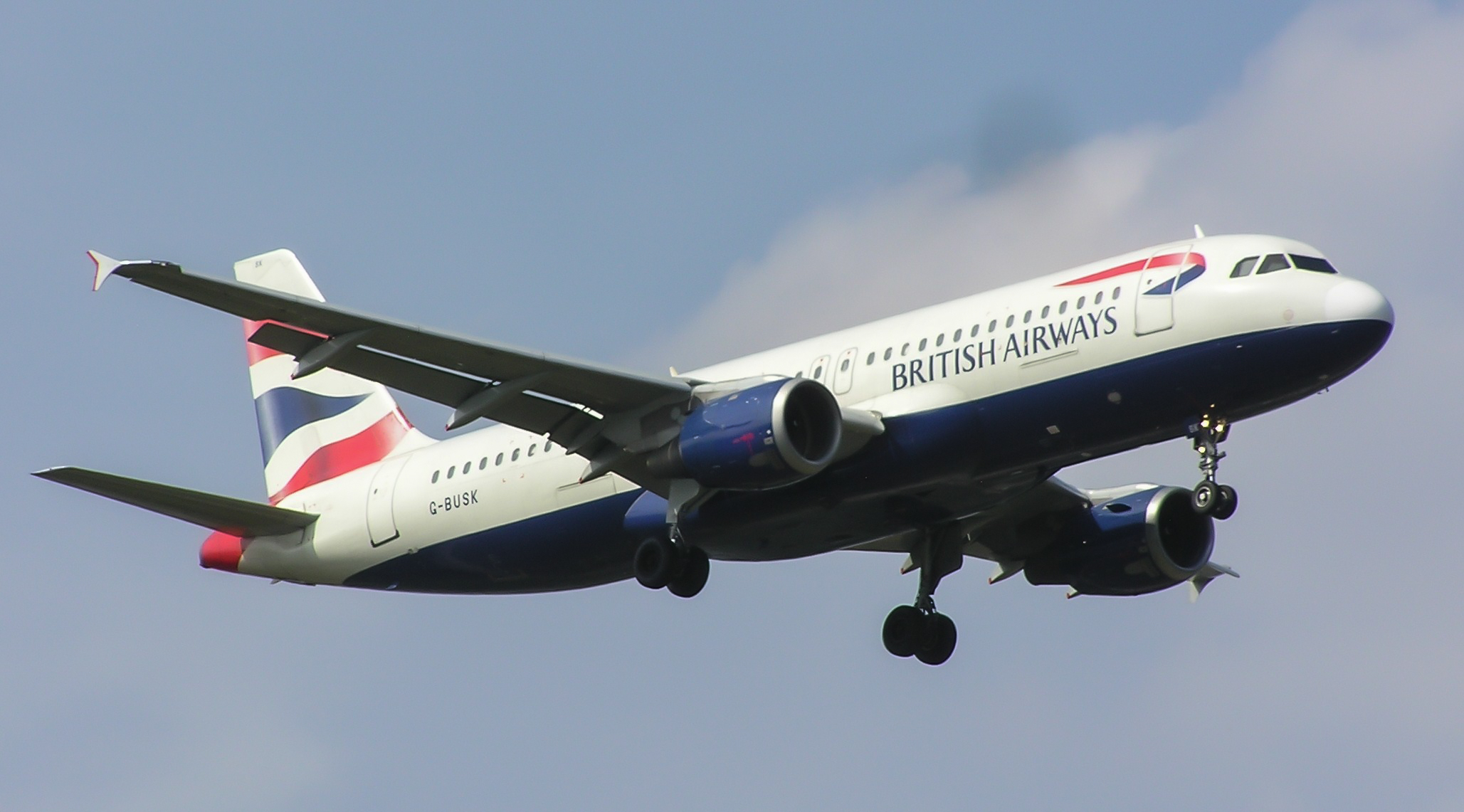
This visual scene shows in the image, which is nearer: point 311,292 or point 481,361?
point 481,361

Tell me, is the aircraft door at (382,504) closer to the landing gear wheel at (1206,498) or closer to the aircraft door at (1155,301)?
the aircraft door at (1155,301)

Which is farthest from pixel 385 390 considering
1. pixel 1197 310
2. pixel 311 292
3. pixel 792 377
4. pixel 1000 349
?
pixel 1197 310

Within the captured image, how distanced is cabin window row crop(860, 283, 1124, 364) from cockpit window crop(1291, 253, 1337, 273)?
2547mm

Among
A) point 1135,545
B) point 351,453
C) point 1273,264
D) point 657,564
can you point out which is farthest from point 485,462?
point 1273,264

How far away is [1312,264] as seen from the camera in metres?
31.1

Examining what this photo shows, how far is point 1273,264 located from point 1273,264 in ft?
0.03

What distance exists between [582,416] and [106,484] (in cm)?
767

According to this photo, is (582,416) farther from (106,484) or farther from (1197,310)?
(1197,310)

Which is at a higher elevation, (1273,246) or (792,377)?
(1273,246)

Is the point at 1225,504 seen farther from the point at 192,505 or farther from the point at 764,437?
the point at 192,505

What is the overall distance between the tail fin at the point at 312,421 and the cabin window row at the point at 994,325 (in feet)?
36.8

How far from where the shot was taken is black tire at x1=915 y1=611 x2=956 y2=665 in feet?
125

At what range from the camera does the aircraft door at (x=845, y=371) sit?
109 feet

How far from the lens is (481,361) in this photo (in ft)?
105
